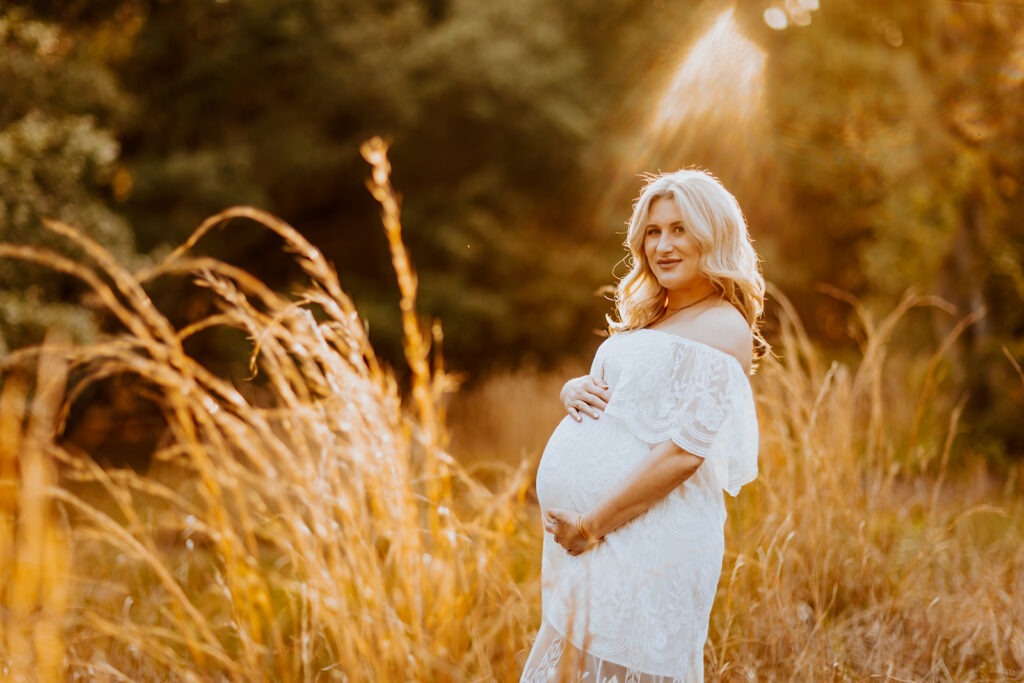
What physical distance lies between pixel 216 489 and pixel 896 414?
6425 millimetres

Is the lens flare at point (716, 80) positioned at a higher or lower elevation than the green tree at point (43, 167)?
higher

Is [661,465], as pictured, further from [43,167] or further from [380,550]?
[43,167]

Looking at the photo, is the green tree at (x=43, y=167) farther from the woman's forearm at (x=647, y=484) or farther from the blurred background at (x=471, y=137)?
the woman's forearm at (x=647, y=484)

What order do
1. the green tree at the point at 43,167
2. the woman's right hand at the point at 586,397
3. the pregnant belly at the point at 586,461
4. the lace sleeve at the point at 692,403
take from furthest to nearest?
the green tree at the point at 43,167 → the woman's right hand at the point at 586,397 → the pregnant belly at the point at 586,461 → the lace sleeve at the point at 692,403

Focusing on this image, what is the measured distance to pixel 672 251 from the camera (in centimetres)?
219

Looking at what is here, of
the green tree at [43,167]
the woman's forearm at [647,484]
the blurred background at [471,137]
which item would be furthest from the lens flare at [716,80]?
the woman's forearm at [647,484]

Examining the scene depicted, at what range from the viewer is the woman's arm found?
Answer: 1.98 metres

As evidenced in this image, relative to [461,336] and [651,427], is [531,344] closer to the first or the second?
[461,336]

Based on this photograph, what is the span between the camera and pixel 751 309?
2.26 metres

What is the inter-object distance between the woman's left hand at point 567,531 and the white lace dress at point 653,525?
30 mm

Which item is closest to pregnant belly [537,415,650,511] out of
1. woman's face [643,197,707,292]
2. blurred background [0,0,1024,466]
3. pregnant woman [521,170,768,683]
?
pregnant woman [521,170,768,683]

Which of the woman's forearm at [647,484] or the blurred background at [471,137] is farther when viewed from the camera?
the blurred background at [471,137]

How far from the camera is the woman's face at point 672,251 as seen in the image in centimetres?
218

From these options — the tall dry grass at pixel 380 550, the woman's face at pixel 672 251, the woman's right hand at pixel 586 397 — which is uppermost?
the woman's face at pixel 672 251
